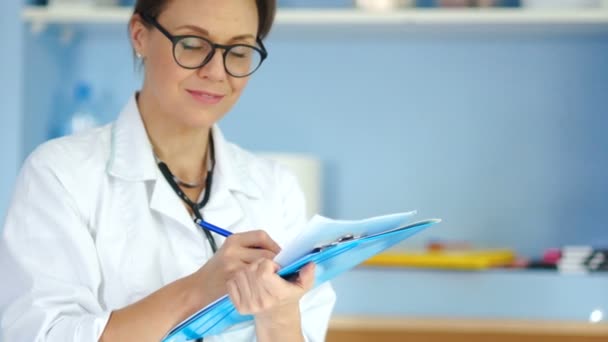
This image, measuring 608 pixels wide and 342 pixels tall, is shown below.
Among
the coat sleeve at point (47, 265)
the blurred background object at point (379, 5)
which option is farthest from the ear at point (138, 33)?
the blurred background object at point (379, 5)

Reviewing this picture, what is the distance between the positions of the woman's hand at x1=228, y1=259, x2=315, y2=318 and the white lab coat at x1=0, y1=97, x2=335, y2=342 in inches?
7.8

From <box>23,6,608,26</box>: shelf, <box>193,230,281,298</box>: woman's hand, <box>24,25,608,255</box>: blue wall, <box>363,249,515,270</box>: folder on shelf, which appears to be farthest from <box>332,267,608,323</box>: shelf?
<box>193,230,281,298</box>: woman's hand

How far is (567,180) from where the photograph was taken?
2889 mm

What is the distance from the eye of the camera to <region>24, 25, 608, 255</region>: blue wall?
9.46 ft

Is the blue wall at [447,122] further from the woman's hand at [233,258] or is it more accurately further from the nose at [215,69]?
the woman's hand at [233,258]

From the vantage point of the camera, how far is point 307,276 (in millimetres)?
1182

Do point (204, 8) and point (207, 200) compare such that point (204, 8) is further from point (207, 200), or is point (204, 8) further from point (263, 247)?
point (263, 247)

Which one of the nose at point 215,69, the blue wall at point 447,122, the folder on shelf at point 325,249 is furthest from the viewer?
the blue wall at point 447,122

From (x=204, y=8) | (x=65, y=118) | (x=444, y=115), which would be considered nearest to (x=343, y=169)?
(x=444, y=115)

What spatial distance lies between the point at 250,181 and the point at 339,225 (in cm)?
49

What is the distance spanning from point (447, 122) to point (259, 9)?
1.47m

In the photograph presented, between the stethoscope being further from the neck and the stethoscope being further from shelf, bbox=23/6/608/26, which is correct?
shelf, bbox=23/6/608/26

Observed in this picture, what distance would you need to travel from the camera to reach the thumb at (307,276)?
3.86ft

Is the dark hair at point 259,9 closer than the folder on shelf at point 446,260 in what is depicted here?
Yes
